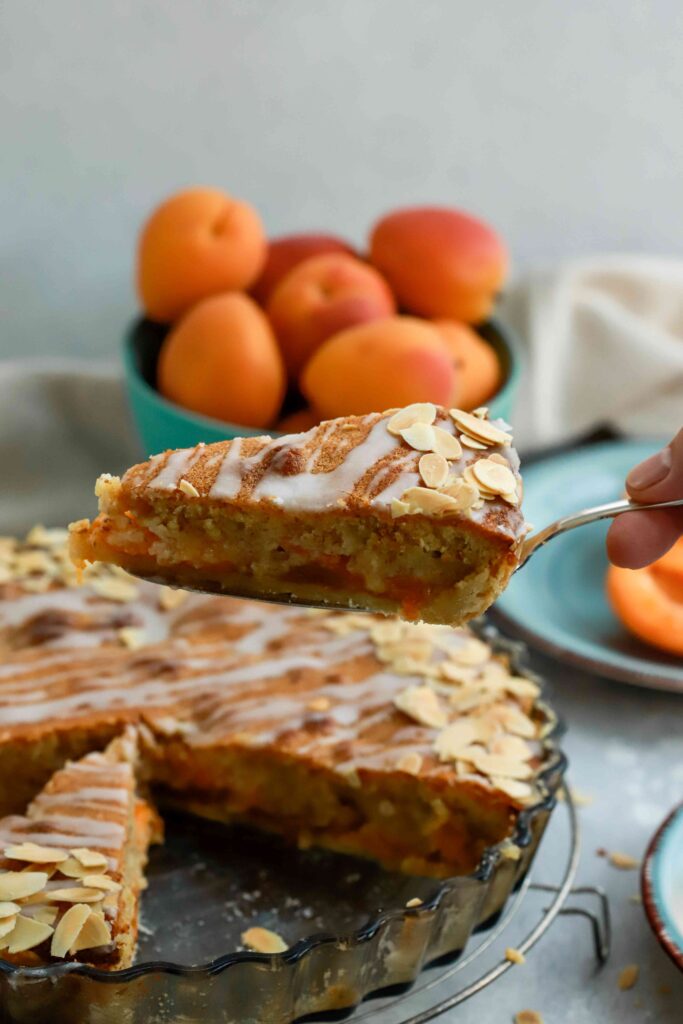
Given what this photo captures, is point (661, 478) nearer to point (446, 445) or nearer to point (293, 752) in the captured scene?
point (446, 445)

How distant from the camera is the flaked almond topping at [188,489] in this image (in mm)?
1400

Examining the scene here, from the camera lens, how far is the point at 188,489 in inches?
55.2

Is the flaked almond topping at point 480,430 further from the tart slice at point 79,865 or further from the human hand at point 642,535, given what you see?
the tart slice at point 79,865

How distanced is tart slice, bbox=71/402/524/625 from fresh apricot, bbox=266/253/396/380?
71 centimetres

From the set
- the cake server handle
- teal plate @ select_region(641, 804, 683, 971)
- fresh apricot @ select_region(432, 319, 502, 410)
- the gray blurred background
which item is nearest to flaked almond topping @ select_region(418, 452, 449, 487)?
the cake server handle

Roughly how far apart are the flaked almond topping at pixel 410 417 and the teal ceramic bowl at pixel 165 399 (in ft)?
1.91

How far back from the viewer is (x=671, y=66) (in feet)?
10.0

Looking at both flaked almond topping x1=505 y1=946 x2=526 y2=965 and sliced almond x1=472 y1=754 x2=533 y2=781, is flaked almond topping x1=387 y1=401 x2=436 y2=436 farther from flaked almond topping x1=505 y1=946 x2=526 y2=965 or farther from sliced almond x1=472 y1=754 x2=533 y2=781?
flaked almond topping x1=505 y1=946 x2=526 y2=965

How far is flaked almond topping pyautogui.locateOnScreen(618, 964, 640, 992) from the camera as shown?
1.57m

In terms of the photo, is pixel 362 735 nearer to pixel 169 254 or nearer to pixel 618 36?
pixel 169 254

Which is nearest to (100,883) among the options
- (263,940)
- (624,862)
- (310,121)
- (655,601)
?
(263,940)

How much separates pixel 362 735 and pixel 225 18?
1.74 m

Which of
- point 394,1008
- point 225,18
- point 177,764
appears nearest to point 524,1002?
point 394,1008

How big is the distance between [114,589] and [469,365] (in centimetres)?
79
